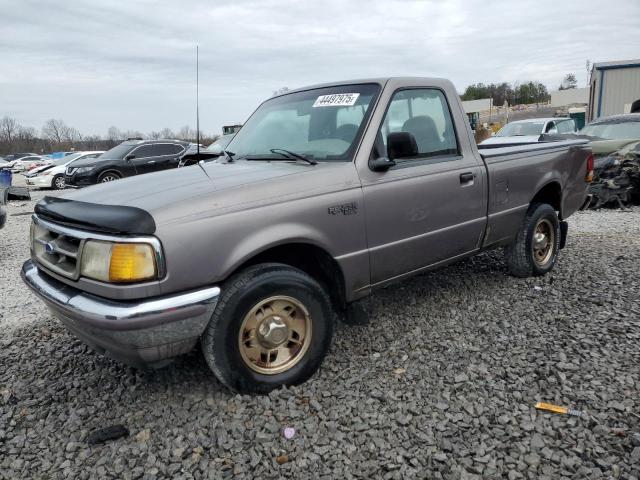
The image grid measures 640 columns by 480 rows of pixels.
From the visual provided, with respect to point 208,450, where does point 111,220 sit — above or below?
above

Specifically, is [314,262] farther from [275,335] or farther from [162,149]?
[162,149]

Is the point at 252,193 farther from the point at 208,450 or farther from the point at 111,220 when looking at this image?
the point at 208,450

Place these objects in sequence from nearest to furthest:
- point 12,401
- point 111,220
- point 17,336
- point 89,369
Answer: point 111,220
point 12,401
point 89,369
point 17,336

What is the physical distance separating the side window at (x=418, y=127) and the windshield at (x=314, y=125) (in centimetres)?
19

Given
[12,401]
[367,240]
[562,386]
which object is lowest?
[12,401]

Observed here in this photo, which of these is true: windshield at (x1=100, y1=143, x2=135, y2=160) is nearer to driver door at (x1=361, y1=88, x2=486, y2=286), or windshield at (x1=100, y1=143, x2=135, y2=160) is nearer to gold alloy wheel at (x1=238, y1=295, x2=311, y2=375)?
driver door at (x1=361, y1=88, x2=486, y2=286)

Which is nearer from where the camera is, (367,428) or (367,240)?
(367,428)

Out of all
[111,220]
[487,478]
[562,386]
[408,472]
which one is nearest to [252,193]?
[111,220]

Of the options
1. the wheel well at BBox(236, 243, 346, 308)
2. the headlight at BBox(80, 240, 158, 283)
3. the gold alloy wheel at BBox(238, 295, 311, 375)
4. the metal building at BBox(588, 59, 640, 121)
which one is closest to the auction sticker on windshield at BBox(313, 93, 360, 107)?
the wheel well at BBox(236, 243, 346, 308)

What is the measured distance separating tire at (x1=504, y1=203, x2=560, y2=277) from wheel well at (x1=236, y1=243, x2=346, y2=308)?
90.0 inches

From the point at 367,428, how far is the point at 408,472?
14.4 inches

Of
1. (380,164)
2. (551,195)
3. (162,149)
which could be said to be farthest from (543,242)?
(162,149)

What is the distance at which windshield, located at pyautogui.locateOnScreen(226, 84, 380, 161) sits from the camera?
331 cm

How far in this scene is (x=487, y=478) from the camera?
85.3 inches
